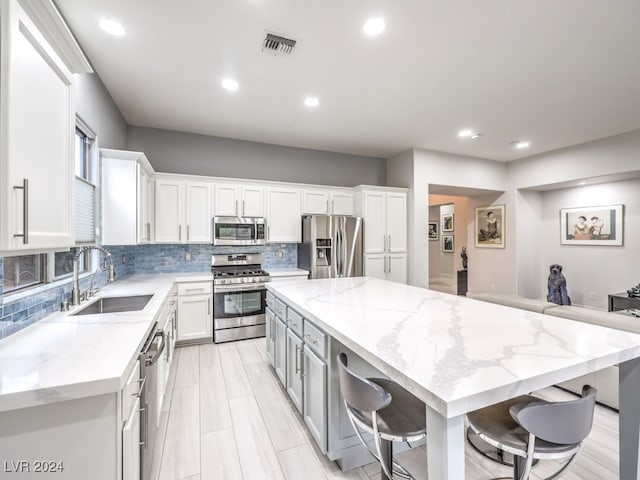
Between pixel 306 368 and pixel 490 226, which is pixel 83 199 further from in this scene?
pixel 490 226

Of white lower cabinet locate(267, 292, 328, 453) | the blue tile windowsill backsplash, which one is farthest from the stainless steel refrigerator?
white lower cabinet locate(267, 292, 328, 453)

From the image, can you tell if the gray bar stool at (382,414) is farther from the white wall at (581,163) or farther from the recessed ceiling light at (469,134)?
the white wall at (581,163)

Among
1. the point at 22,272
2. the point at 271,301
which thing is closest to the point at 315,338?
the point at 271,301

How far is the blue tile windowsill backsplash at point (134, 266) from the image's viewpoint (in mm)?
1542

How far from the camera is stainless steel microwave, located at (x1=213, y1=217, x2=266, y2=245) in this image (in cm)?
413

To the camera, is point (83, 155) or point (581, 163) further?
point (581, 163)

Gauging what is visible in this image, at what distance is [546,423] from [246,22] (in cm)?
277

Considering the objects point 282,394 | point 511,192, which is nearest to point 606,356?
point 282,394

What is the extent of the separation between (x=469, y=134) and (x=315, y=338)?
396cm

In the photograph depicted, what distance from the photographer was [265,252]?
4781 mm

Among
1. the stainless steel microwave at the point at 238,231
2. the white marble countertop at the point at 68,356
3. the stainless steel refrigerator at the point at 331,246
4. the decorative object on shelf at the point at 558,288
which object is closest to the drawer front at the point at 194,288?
the stainless steel microwave at the point at 238,231

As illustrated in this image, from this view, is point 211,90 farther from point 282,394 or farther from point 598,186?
point 598,186

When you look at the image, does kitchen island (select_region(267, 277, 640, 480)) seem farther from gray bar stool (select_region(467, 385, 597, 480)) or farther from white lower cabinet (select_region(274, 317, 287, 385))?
white lower cabinet (select_region(274, 317, 287, 385))

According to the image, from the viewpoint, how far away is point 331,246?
4555mm
